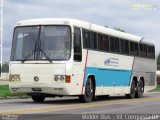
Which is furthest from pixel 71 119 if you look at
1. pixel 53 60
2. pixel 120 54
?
pixel 120 54

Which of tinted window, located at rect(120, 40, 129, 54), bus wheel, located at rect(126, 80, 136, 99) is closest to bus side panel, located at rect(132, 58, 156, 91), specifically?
bus wheel, located at rect(126, 80, 136, 99)

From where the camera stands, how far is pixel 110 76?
2619 cm

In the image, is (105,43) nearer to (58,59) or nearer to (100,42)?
(100,42)

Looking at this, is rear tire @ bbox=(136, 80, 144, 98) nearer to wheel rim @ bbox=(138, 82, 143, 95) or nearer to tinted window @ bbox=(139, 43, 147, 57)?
wheel rim @ bbox=(138, 82, 143, 95)

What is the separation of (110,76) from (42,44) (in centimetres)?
533

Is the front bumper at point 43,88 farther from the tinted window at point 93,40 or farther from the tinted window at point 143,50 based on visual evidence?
the tinted window at point 143,50

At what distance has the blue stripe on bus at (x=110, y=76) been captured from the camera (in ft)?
79.4

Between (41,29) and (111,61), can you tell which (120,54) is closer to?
(111,61)

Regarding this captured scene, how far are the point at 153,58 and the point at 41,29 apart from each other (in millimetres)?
13259

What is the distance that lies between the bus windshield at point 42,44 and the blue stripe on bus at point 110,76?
2.04 m

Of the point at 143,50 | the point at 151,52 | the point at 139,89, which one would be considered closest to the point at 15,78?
the point at 139,89

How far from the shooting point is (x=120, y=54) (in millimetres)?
27562

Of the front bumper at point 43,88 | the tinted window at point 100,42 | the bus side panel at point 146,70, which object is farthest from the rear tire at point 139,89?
the front bumper at point 43,88

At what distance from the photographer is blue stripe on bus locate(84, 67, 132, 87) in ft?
79.4
